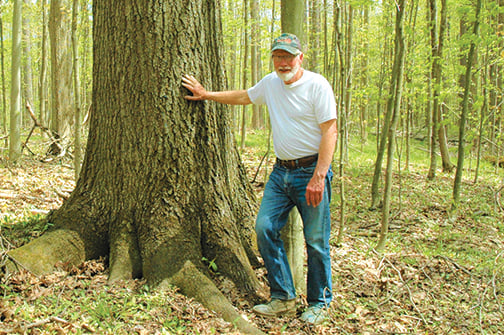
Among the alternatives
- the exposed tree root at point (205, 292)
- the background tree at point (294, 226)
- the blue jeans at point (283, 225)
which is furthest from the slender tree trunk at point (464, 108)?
the exposed tree root at point (205, 292)

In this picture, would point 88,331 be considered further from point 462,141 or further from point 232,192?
point 462,141

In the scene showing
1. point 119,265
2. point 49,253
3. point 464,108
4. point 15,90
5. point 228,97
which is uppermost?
point 15,90

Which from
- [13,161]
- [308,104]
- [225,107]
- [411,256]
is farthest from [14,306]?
[13,161]

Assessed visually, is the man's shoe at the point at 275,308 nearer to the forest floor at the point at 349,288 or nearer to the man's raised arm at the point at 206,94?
the forest floor at the point at 349,288

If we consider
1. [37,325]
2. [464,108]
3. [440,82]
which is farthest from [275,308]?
[440,82]

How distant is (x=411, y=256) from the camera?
522 cm

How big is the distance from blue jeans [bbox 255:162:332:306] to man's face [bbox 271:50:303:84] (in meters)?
0.81

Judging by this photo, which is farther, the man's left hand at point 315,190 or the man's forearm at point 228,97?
the man's forearm at point 228,97

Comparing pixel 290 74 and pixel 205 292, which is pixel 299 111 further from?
pixel 205 292

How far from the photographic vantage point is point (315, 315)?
3.44 meters

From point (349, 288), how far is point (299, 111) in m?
2.09

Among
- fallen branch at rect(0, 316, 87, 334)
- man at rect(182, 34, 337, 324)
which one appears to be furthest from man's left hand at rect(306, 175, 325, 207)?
fallen branch at rect(0, 316, 87, 334)

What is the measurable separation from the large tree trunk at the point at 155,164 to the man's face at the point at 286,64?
2.40ft

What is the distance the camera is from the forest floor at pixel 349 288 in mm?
2949
